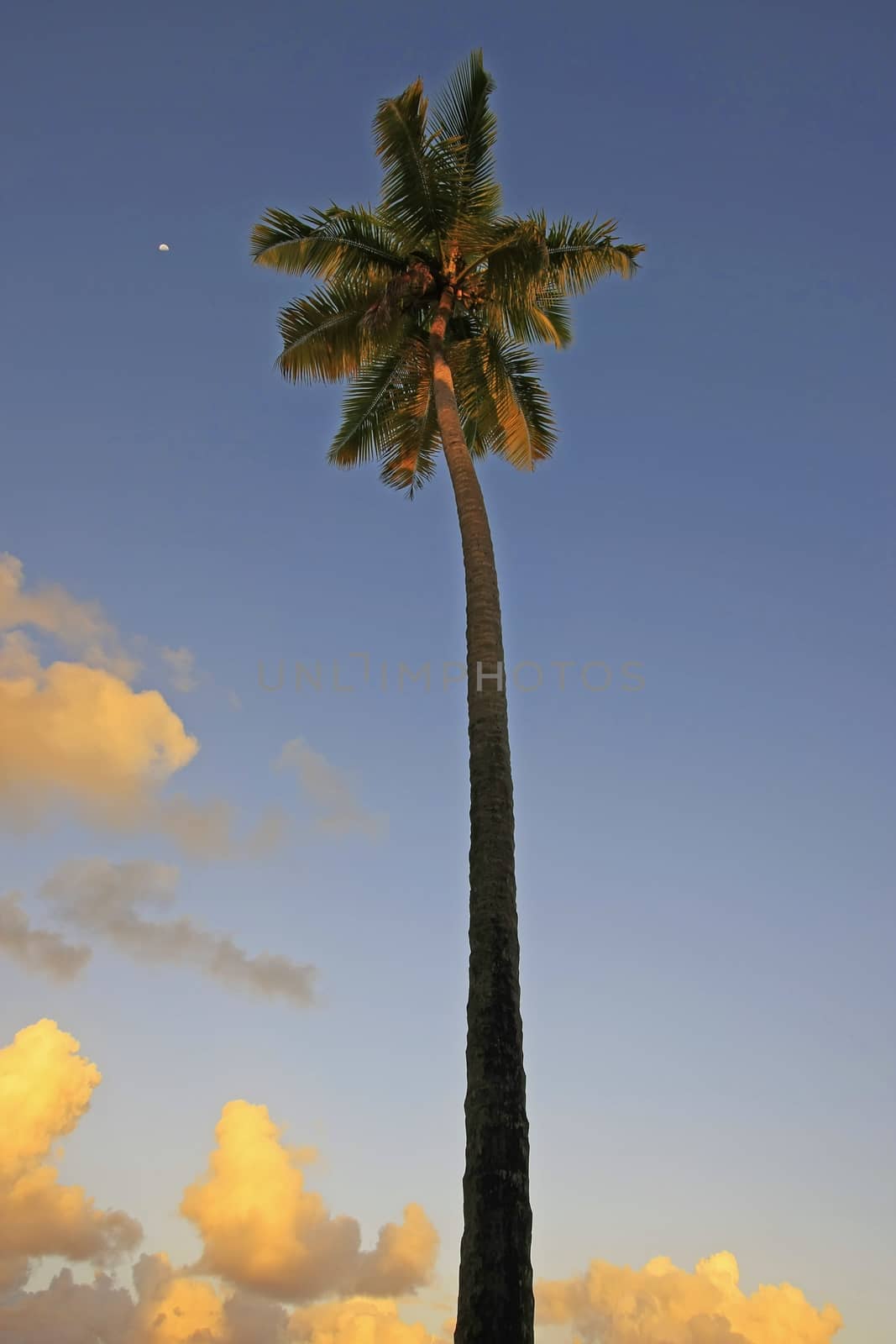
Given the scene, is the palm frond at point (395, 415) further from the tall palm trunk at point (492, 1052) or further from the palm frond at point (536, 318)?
the tall palm trunk at point (492, 1052)

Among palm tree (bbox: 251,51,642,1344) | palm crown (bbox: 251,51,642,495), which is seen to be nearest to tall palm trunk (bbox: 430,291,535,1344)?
palm tree (bbox: 251,51,642,1344)

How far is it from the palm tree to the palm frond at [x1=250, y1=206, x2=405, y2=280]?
0.02 m

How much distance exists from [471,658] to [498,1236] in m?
5.67

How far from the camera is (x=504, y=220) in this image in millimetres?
14523

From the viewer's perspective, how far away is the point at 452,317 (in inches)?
607

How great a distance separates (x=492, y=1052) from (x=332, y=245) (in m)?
12.3

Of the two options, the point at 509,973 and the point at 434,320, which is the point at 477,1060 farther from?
the point at 434,320

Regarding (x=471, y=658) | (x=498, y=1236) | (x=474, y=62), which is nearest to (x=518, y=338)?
(x=474, y=62)

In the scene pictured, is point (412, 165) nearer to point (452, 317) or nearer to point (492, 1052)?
point (452, 317)

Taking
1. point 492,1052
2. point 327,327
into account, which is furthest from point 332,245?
point 492,1052

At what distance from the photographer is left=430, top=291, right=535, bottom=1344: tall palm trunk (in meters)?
6.54

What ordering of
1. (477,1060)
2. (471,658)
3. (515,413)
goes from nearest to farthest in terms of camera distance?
1. (477,1060)
2. (471,658)
3. (515,413)

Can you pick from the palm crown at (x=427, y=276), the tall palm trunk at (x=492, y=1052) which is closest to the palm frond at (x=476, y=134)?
the palm crown at (x=427, y=276)

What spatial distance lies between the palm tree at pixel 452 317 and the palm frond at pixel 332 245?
2cm
